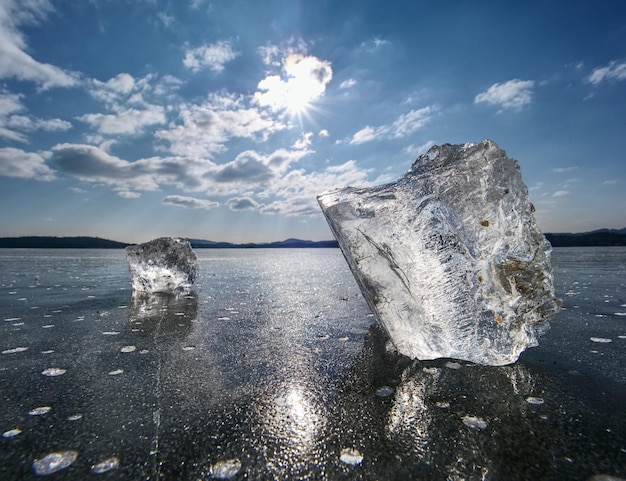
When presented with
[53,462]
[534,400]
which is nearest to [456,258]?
[534,400]

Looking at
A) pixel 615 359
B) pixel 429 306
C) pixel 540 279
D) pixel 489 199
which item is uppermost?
pixel 489 199

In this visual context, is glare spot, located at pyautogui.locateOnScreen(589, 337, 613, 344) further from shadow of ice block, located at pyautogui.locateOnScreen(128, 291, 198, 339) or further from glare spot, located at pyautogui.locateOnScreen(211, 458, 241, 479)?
shadow of ice block, located at pyautogui.locateOnScreen(128, 291, 198, 339)

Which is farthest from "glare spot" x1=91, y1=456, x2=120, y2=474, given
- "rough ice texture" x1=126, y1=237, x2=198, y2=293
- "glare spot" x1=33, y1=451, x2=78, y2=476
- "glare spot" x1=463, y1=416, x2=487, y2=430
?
"rough ice texture" x1=126, y1=237, x2=198, y2=293

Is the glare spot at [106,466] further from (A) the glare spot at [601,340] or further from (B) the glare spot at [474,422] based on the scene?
(A) the glare spot at [601,340]

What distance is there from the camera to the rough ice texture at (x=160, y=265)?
11.4 m

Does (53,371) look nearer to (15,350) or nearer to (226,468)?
(15,350)

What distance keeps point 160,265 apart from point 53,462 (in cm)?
1011

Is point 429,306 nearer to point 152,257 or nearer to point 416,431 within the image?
point 416,431

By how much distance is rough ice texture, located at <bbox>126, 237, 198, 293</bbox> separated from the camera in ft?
37.5

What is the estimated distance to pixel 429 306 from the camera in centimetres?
398

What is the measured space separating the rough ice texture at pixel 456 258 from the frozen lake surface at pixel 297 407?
41 cm

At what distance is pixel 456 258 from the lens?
3.91 m

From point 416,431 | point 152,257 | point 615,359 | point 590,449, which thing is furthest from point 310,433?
point 152,257

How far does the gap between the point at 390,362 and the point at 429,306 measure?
0.94 m
